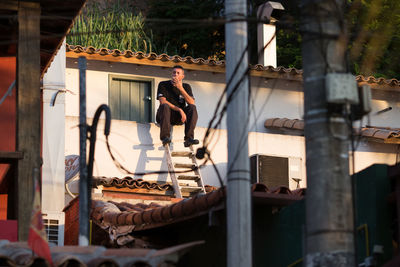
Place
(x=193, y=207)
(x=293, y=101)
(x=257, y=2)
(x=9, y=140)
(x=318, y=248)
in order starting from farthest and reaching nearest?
(x=257, y=2)
(x=293, y=101)
(x=9, y=140)
(x=193, y=207)
(x=318, y=248)

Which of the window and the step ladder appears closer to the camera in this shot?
the step ladder

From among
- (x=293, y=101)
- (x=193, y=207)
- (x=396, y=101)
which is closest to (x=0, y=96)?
(x=193, y=207)

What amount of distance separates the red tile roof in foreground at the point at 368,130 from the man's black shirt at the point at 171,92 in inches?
101

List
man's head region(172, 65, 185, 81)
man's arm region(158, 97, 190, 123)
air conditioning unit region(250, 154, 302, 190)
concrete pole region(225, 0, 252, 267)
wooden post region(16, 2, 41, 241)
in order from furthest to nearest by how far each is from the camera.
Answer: air conditioning unit region(250, 154, 302, 190)
man's arm region(158, 97, 190, 123)
man's head region(172, 65, 185, 81)
wooden post region(16, 2, 41, 241)
concrete pole region(225, 0, 252, 267)

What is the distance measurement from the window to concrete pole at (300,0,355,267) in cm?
1372

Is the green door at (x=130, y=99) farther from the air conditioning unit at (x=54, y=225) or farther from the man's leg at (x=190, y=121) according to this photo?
the air conditioning unit at (x=54, y=225)

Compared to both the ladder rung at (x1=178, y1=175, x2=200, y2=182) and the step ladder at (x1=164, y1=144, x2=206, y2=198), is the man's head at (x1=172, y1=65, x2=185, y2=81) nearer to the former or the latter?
the step ladder at (x1=164, y1=144, x2=206, y2=198)

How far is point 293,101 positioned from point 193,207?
10.8 m

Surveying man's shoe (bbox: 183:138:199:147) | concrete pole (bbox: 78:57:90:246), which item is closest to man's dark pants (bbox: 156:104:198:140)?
man's shoe (bbox: 183:138:199:147)

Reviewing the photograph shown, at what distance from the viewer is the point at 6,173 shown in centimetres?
1400

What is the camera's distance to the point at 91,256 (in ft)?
33.0

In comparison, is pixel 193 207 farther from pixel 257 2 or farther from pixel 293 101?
pixel 257 2

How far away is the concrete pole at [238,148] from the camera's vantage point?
941cm

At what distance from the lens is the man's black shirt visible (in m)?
20.9
